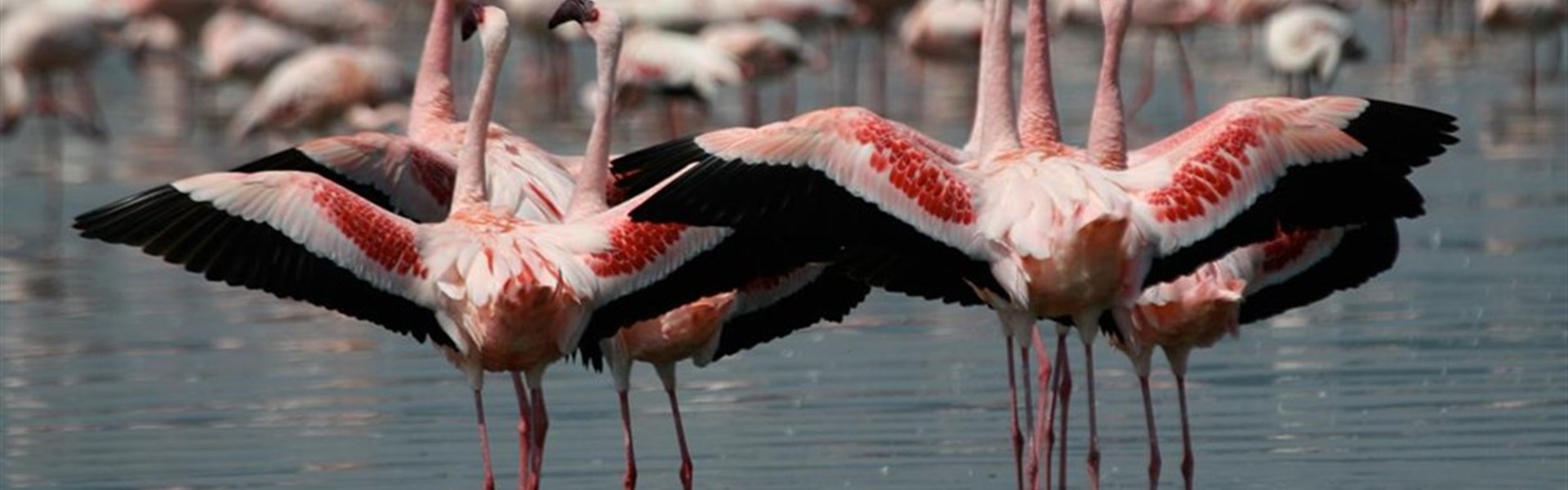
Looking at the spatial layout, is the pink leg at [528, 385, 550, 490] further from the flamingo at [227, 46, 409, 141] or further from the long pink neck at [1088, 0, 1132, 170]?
the flamingo at [227, 46, 409, 141]

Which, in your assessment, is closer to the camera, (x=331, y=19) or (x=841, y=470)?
(x=841, y=470)

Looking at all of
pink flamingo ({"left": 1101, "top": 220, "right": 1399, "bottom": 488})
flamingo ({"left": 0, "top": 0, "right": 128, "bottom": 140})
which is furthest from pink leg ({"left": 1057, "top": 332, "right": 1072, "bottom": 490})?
flamingo ({"left": 0, "top": 0, "right": 128, "bottom": 140})

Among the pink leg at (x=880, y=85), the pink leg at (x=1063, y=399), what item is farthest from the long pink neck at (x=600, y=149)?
the pink leg at (x=880, y=85)

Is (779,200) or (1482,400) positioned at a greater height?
(779,200)

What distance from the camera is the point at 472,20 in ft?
23.7

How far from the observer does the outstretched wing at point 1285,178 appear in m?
6.46

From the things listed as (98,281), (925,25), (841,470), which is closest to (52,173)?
(98,281)

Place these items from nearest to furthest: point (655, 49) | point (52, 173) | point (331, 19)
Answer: point (52, 173) < point (655, 49) < point (331, 19)

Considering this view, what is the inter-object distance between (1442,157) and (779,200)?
8856mm

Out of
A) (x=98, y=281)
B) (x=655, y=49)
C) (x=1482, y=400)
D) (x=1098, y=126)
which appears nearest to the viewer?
(x=1098, y=126)

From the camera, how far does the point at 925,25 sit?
20578mm

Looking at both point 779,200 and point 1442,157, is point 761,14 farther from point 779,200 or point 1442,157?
point 779,200

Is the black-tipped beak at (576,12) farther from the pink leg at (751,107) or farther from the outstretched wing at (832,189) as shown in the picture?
the pink leg at (751,107)

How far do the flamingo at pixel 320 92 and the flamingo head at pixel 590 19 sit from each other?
36.0ft
